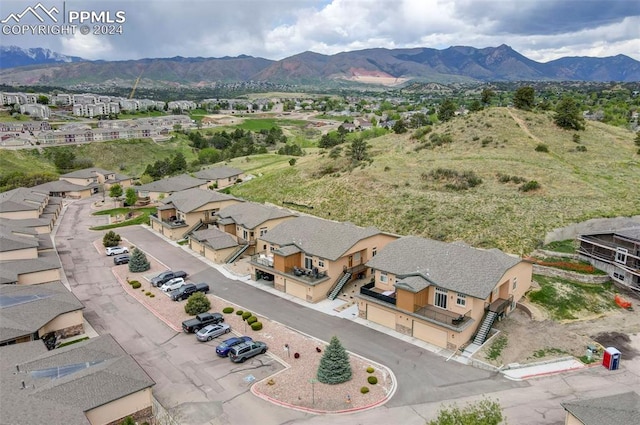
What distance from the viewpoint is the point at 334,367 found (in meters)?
28.0

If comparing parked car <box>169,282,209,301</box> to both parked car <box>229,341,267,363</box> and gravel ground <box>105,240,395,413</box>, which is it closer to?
gravel ground <box>105,240,395,413</box>

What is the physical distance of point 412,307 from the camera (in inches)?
1337

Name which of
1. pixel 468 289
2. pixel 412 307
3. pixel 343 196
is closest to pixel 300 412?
pixel 412 307

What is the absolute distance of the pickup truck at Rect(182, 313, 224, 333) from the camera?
34.9m

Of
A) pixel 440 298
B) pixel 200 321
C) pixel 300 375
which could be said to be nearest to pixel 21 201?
pixel 200 321

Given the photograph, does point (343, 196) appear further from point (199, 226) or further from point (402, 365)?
point (402, 365)

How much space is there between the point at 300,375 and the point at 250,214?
3008 cm

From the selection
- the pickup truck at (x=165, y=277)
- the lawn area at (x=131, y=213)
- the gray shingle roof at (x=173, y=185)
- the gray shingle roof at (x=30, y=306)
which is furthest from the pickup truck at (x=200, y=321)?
the gray shingle roof at (x=173, y=185)

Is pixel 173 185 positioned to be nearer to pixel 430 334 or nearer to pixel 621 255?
pixel 430 334

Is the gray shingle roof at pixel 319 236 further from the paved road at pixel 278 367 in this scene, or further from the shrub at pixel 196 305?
the shrub at pixel 196 305

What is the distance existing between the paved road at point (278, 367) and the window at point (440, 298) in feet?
13.9

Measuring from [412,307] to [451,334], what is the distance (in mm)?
3477

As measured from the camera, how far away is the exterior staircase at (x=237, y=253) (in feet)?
171

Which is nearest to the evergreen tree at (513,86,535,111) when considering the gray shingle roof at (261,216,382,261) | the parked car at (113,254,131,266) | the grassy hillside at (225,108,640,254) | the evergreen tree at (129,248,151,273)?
the grassy hillside at (225,108,640,254)
